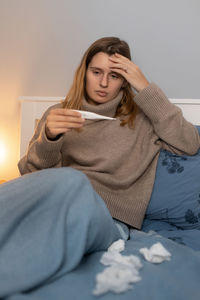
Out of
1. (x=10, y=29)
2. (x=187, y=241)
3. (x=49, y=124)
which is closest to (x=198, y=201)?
(x=187, y=241)

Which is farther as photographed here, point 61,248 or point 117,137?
point 117,137

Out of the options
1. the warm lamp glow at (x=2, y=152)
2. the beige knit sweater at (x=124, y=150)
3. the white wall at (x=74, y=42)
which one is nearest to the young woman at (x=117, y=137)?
the beige knit sweater at (x=124, y=150)

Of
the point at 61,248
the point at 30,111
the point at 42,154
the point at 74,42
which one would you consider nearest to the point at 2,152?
the point at 30,111

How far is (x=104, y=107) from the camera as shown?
131cm

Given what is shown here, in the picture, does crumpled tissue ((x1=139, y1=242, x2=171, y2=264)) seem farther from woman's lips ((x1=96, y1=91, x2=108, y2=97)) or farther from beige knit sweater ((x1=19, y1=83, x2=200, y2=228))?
woman's lips ((x1=96, y1=91, x2=108, y2=97))

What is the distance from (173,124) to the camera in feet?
4.07

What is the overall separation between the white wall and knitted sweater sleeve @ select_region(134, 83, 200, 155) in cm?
31

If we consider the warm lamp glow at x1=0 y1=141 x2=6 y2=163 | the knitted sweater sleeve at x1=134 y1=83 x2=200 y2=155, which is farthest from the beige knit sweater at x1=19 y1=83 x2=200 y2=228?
the warm lamp glow at x1=0 y1=141 x2=6 y2=163

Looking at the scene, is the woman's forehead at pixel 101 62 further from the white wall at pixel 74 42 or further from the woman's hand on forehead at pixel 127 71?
the white wall at pixel 74 42

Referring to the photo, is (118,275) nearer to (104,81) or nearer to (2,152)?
(104,81)

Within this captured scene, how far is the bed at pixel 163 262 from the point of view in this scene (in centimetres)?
57

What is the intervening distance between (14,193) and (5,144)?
4.58 ft

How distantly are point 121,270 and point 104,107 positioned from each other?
0.80 m

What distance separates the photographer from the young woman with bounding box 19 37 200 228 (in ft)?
3.77
